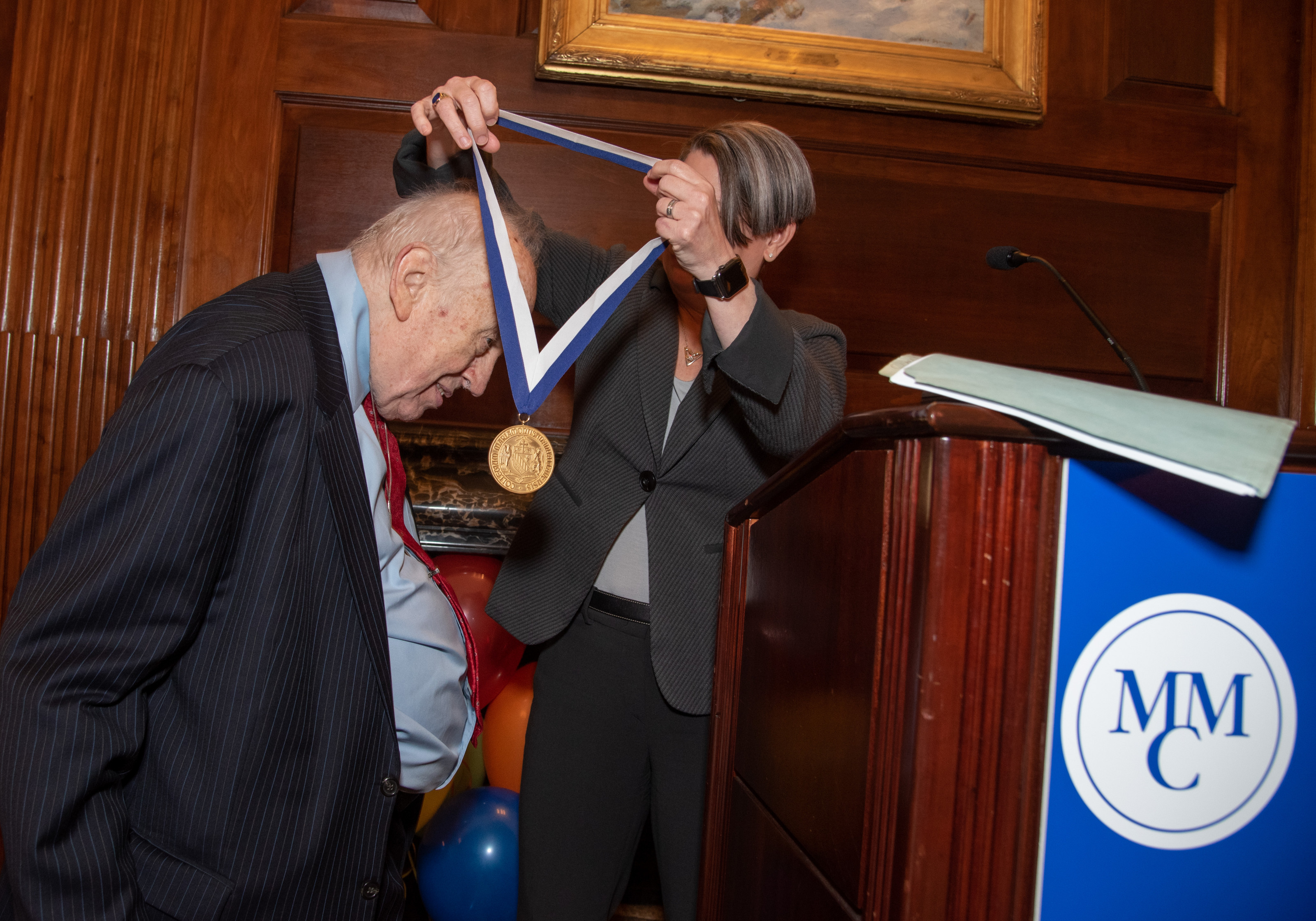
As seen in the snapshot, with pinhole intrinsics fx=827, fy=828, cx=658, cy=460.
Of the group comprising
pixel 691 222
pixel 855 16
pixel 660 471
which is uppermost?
pixel 855 16

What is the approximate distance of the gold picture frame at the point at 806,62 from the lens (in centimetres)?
255

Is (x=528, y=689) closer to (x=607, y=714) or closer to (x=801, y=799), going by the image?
(x=607, y=714)

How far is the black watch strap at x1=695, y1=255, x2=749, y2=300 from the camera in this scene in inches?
47.3

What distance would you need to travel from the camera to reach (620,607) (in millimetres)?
1484

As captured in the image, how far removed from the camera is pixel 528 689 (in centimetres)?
227

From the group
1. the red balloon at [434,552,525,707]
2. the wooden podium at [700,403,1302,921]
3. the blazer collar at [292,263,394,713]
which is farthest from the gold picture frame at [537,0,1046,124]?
the wooden podium at [700,403,1302,921]

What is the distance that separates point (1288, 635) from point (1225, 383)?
8.64 feet

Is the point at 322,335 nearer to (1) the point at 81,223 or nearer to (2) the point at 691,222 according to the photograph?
(2) the point at 691,222

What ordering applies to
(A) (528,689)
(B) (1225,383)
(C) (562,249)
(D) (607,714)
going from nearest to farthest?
1. (D) (607,714)
2. (C) (562,249)
3. (A) (528,689)
4. (B) (1225,383)

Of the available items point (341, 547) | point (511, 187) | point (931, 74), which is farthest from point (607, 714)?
point (931, 74)

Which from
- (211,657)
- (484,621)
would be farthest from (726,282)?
(484,621)

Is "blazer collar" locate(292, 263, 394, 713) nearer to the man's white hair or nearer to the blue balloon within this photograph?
the man's white hair

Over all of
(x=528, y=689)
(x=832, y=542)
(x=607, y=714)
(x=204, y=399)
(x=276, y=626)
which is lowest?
(x=528, y=689)

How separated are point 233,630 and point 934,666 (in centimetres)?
72
